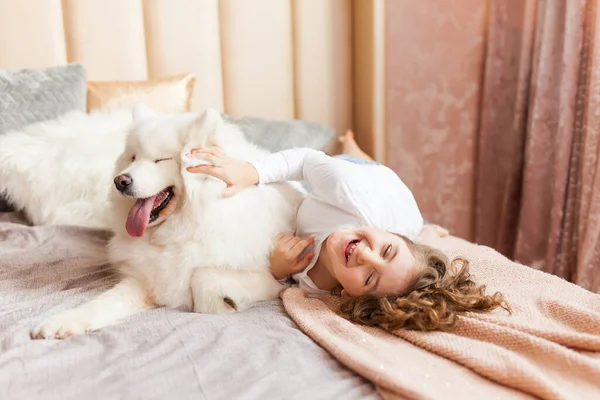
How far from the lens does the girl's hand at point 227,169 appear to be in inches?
52.1

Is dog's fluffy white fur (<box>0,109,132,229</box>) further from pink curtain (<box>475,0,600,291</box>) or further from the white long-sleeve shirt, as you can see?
Result: pink curtain (<box>475,0,600,291</box>)

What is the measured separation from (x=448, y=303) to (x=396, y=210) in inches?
18.2

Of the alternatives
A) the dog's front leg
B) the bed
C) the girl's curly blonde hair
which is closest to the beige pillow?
the bed

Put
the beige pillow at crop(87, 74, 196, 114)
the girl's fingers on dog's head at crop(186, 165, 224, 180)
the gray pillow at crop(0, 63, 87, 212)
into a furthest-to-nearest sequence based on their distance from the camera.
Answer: the beige pillow at crop(87, 74, 196, 114) < the gray pillow at crop(0, 63, 87, 212) < the girl's fingers on dog's head at crop(186, 165, 224, 180)

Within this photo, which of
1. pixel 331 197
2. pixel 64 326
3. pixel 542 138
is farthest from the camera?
pixel 542 138

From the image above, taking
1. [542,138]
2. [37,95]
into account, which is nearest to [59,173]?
[37,95]

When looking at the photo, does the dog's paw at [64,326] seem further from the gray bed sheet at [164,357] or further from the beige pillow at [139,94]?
the beige pillow at [139,94]

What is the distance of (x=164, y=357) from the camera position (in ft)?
3.58

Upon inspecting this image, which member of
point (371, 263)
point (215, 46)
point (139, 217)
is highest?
point (215, 46)

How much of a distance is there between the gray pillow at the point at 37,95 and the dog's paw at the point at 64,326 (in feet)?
2.88

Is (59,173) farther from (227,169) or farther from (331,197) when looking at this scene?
(331,197)

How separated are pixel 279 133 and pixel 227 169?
3.24 ft

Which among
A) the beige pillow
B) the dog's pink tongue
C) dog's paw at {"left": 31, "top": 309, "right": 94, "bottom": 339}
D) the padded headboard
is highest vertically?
the padded headboard

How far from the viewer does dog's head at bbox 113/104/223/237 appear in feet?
4.23
